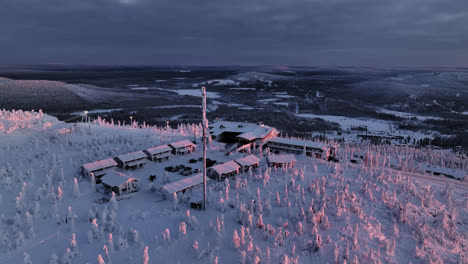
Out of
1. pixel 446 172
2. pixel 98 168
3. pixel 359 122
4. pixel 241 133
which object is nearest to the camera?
pixel 98 168

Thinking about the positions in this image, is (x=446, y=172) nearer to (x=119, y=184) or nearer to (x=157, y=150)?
(x=157, y=150)

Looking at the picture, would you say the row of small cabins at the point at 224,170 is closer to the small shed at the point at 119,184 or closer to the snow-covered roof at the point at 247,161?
the snow-covered roof at the point at 247,161

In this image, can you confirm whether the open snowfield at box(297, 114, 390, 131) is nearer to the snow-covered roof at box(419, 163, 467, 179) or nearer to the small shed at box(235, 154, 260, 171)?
the snow-covered roof at box(419, 163, 467, 179)

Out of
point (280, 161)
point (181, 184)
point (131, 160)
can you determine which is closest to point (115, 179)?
point (181, 184)

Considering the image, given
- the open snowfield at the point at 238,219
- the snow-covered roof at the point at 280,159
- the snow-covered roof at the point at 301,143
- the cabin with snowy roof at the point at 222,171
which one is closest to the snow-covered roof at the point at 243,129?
the snow-covered roof at the point at 301,143

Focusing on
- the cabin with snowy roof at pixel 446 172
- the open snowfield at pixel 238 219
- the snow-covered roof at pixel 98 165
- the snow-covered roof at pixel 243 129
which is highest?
the snow-covered roof at pixel 243 129

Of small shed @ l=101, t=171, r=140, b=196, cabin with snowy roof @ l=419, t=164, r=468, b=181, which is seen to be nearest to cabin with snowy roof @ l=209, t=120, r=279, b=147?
small shed @ l=101, t=171, r=140, b=196
